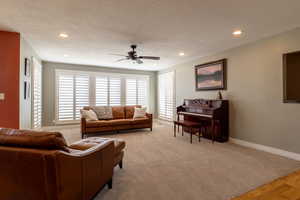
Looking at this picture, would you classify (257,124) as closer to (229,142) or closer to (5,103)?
(229,142)

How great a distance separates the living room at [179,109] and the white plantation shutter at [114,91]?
104 cm

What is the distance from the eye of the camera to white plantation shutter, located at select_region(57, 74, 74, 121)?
6.05 meters

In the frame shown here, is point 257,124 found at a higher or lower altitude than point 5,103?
lower

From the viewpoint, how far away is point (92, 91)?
21.4 feet

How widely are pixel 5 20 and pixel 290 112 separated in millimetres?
5545

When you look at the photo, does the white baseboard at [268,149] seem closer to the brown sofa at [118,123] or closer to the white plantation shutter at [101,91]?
the brown sofa at [118,123]

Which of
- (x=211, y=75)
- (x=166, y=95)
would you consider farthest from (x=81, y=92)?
(x=211, y=75)

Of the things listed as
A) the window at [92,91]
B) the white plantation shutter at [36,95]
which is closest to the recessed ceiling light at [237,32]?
the window at [92,91]

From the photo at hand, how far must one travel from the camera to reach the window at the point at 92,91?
6086 mm

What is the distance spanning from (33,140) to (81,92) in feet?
17.2

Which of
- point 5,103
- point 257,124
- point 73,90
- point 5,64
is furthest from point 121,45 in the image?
point 257,124

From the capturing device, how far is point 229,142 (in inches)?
171

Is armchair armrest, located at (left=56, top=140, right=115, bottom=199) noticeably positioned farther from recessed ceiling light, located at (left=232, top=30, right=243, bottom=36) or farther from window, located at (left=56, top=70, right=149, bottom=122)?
window, located at (left=56, top=70, right=149, bottom=122)

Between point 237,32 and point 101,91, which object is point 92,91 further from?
point 237,32
